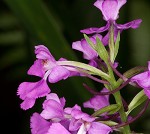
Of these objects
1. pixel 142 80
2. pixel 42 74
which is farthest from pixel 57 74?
pixel 142 80

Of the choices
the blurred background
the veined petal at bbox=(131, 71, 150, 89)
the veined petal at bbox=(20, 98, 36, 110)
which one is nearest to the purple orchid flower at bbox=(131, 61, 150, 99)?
the veined petal at bbox=(131, 71, 150, 89)

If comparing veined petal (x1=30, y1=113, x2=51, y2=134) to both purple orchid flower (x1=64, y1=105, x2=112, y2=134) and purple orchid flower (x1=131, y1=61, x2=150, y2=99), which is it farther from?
purple orchid flower (x1=131, y1=61, x2=150, y2=99)

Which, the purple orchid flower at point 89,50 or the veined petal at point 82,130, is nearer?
the veined petal at point 82,130

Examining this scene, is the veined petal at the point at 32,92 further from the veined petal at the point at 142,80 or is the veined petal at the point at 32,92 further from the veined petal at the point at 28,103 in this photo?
the veined petal at the point at 142,80

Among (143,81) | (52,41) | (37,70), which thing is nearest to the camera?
(143,81)

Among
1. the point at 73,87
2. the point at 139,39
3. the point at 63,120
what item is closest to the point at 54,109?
the point at 63,120

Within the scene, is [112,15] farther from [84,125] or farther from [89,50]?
[84,125]

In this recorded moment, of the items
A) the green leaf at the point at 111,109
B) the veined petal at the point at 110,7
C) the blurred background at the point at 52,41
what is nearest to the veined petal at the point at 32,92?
the green leaf at the point at 111,109
